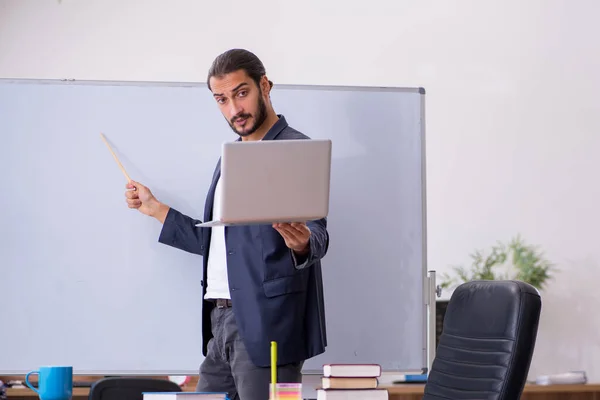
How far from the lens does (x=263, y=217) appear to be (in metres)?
1.84

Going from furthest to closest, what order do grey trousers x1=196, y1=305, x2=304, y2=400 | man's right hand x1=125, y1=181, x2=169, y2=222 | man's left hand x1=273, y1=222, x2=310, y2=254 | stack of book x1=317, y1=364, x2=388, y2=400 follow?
1. man's right hand x1=125, y1=181, x2=169, y2=222
2. grey trousers x1=196, y1=305, x2=304, y2=400
3. man's left hand x1=273, y1=222, x2=310, y2=254
4. stack of book x1=317, y1=364, x2=388, y2=400

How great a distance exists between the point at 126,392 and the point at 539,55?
11.2ft

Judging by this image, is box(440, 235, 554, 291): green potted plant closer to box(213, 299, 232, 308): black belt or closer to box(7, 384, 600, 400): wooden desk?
box(7, 384, 600, 400): wooden desk

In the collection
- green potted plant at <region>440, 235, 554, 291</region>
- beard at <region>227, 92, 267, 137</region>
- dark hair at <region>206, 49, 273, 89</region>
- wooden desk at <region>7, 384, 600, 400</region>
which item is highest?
dark hair at <region>206, 49, 273, 89</region>

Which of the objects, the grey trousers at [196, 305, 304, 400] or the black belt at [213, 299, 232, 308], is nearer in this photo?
the grey trousers at [196, 305, 304, 400]

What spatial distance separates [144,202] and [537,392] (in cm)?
196

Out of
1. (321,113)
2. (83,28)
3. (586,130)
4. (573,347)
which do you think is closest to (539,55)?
(586,130)

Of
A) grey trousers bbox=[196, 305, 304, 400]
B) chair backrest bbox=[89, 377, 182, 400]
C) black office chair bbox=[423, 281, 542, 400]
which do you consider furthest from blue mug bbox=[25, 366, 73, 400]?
black office chair bbox=[423, 281, 542, 400]

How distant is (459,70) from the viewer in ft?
15.5

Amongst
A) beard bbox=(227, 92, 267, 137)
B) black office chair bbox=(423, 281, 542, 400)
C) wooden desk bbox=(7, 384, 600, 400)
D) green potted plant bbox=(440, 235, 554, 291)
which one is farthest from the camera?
green potted plant bbox=(440, 235, 554, 291)

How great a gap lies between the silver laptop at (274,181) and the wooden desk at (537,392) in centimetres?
185

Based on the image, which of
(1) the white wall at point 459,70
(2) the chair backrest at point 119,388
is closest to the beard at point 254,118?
(2) the chair backrest at point 119,388

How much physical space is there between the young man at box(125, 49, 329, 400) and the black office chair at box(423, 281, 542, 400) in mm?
373

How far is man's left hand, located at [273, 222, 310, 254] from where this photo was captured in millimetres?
2021
